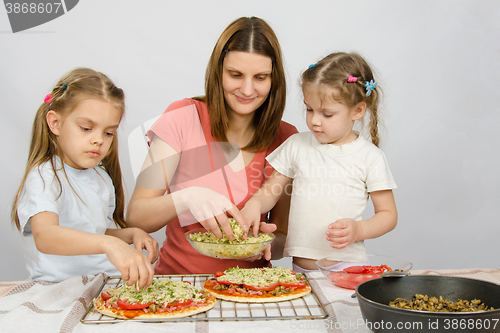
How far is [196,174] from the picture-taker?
2.20 metres

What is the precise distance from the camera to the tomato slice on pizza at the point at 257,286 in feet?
5.06

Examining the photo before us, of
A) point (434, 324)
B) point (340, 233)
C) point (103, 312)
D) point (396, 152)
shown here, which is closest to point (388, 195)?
point (340, 233)

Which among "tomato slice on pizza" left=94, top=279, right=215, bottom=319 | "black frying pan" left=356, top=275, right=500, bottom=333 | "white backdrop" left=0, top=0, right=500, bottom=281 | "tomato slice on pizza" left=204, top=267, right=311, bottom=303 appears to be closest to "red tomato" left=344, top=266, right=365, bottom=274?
"tomato slice on pizza" left=204, top=267, right=311, bottom=303

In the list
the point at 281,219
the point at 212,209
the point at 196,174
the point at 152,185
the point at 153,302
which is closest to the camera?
the point at 153,302

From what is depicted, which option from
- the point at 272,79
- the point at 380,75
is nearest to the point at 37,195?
the point at 272,79

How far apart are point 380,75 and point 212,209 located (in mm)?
1986

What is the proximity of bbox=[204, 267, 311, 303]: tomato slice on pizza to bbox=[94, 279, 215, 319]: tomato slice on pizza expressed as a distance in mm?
71

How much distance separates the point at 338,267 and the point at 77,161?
1.14 m

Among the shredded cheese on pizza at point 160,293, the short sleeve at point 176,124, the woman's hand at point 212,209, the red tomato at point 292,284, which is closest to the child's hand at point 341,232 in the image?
the red tomato at point 292,284

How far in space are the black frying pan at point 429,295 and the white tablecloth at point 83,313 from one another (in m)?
0.15

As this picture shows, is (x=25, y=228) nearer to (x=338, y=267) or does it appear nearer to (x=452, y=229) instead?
(x=338, y=267)

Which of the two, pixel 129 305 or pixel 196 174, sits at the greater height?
pixel 196 174

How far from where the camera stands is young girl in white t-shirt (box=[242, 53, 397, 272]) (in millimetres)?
1992

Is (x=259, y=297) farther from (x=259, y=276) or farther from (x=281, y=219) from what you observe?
(x=281, y=219)
